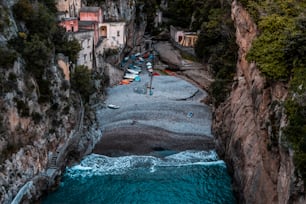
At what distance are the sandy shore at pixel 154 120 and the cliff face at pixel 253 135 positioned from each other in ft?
12.8

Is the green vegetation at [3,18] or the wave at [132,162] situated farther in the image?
the wave at [132,162]

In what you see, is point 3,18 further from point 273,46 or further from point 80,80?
point 273,46

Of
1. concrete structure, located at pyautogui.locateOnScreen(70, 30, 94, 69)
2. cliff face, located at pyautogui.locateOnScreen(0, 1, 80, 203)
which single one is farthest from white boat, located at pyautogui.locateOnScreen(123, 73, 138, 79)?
cliff face, located at pyautogui.locateOnScreen(0, 1, 80, 203)

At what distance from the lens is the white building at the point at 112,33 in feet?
212

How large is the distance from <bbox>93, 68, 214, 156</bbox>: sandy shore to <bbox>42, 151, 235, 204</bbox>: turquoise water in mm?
1912

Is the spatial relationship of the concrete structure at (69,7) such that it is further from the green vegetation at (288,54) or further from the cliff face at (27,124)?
the green vegetation at (288,54)

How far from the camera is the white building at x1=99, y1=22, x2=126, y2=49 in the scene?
64.6 metres

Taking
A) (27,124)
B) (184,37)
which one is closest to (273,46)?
(27,124)

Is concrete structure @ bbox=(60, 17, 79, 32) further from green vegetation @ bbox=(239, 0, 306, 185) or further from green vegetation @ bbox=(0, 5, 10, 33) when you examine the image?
green vegetation @ bbox=(239, 0, 306, 185)

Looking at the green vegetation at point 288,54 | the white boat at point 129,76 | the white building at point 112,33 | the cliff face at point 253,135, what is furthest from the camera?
the white building at point 112,33

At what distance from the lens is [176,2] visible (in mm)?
84062

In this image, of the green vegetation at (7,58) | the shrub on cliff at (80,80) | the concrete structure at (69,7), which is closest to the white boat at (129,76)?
the concrete structure at (69,7)

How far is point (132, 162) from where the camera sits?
38.7 m

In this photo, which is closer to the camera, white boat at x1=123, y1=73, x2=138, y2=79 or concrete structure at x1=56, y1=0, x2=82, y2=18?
concrete structure at x1=56, y1=0, x2=82, y2=18
